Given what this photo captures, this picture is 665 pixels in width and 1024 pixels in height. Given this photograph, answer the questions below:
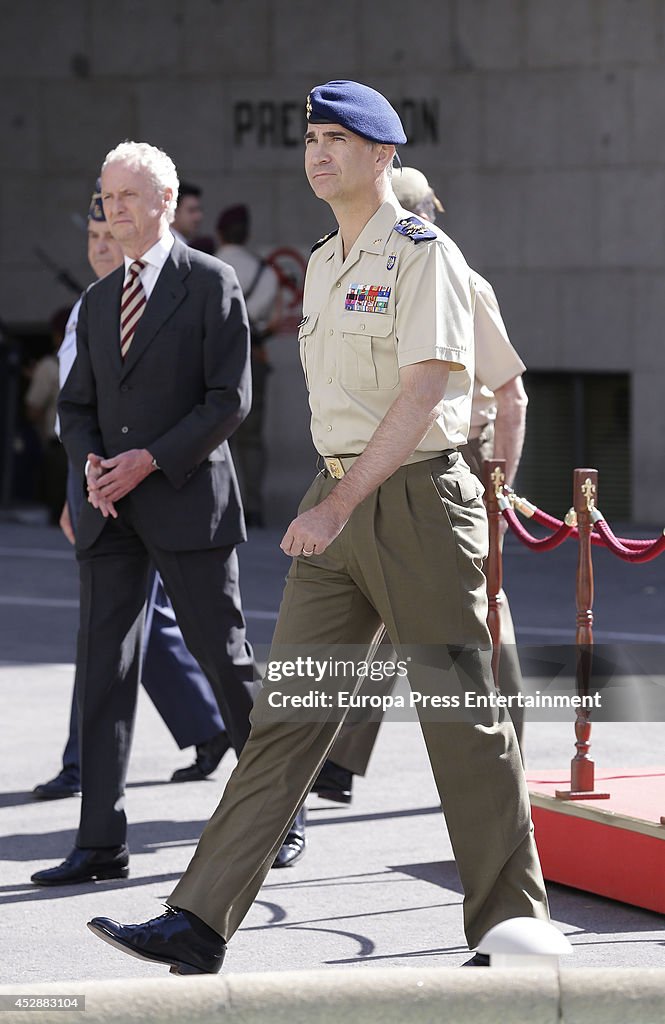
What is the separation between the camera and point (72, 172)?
1869cm

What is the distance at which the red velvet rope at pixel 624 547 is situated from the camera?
5660 mm

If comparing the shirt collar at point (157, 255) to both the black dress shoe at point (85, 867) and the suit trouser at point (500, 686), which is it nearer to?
the suit trouser at point (500, 686)

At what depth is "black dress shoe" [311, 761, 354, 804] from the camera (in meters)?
6.62

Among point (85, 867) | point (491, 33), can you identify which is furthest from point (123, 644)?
point (491, 33)

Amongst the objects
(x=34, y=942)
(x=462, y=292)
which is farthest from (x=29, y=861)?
(x=462, y=292)

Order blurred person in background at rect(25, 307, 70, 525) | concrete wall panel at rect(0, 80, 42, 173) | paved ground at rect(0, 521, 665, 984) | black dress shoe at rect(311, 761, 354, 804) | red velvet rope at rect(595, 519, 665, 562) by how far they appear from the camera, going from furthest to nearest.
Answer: concrete wall panel at rect(0, 80, 42, 173)
blurred person in background at rect(25, 307, 70, 525)
black dress shoe at rect(311, 761, 354, 804)
red velvet rope at rect(595, 519, 665, 562)
paved ground at rect(0, 521, 665, 984)

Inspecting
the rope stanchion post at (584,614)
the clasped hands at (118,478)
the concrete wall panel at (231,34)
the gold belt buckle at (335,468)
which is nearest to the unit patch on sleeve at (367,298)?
the gold belt buckle at (335,468)

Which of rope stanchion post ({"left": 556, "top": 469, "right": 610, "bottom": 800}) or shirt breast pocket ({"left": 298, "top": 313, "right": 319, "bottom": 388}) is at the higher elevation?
shirt breast pocket ({"left": 298, "top": 313, "right": 319, "bottom": 388})

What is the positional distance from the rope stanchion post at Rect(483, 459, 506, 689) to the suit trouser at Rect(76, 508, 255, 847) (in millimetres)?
741

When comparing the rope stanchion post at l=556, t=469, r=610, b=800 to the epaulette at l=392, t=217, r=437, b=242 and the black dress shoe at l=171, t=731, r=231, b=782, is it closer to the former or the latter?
the epaulette at l=392, t=217, r=437, b=242

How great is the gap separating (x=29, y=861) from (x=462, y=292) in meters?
2.46

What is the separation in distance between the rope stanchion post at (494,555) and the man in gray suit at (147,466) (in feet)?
2.44

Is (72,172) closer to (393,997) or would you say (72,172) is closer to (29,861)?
(29,861)

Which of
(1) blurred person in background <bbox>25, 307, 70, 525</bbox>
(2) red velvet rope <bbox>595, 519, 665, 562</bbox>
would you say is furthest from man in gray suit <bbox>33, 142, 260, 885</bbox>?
(1) blurred person in background <bbox>25, 307, 70, 525</bbox>
